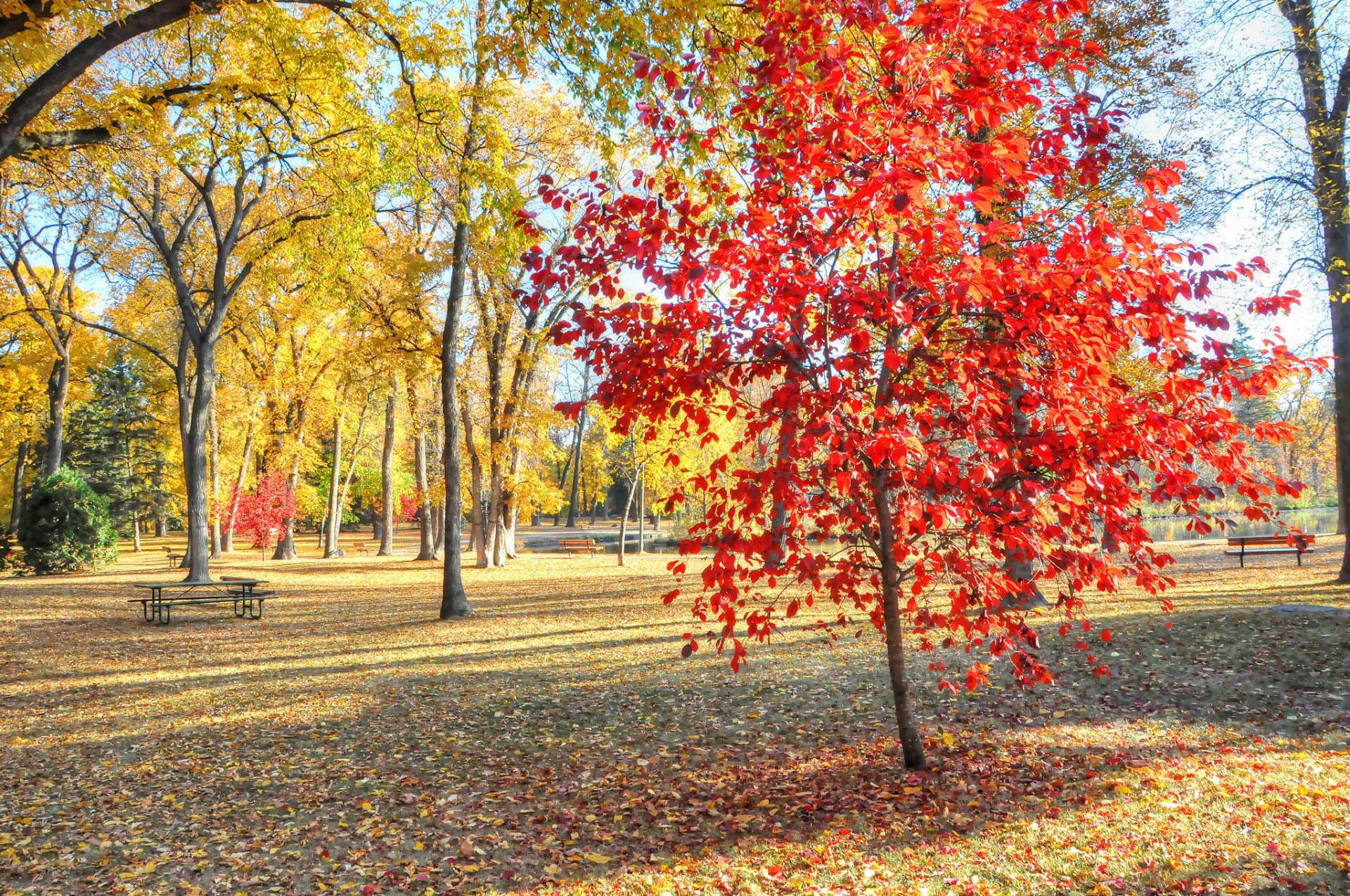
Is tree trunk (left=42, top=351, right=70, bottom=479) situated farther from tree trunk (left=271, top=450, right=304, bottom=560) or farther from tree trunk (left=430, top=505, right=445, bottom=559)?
tree trunk (left=430, top=505, right=445, bottom=559)

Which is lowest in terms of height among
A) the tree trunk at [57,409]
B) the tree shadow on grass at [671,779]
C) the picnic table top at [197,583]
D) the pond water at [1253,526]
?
the pond water at [1253,526]

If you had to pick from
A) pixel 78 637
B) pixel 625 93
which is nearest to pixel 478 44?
pixel 625 93

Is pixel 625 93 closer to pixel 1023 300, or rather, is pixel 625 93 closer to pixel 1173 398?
pixel 1023 300

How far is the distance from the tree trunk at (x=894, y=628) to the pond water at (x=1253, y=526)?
991 inches

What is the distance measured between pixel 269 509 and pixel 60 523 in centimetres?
728

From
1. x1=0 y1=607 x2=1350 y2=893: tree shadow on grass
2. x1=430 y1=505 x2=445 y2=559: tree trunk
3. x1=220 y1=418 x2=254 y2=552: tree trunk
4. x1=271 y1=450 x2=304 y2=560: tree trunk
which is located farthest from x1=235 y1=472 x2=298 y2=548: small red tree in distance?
x1=0 y1=607 x2=1350 y2=893: tree shadow on grass

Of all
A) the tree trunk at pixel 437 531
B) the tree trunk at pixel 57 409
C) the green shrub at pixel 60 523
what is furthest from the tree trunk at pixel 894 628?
the tree trunk at pixel 57 409

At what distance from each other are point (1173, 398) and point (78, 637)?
13852 mm

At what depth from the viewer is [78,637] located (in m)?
11.6

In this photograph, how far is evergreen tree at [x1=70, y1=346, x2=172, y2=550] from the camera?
33844 millimetres

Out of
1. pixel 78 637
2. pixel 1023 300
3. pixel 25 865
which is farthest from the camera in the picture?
pixel 78 637

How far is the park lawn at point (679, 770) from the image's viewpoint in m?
3.97

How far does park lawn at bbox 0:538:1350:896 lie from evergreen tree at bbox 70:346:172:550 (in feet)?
92.3

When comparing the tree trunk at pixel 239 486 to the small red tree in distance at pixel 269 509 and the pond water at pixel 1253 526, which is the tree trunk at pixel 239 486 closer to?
the small red tree in distance at pixel 269 509
